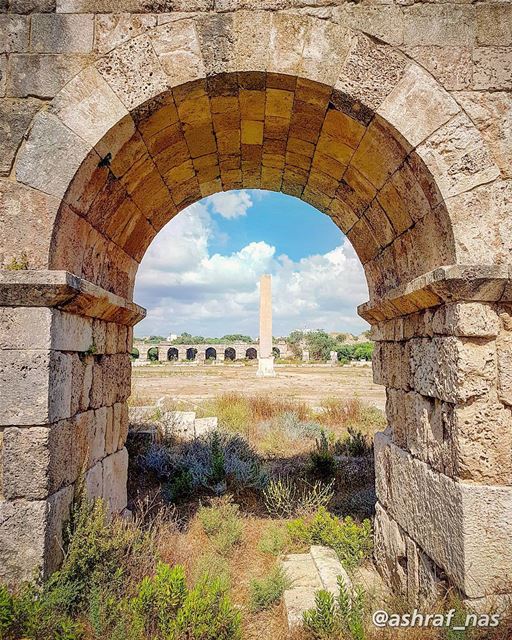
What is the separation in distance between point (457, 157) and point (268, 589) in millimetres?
3506

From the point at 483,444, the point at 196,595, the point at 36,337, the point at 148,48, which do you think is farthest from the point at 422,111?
the point at 196,595

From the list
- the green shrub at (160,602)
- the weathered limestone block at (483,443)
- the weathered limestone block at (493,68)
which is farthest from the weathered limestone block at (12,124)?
the weathered limestone block at (483,443)

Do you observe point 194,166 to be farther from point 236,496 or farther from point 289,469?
point 289,469

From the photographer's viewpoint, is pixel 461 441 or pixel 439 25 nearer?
pixel 461 441

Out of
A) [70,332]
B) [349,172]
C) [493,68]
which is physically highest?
[493,68]

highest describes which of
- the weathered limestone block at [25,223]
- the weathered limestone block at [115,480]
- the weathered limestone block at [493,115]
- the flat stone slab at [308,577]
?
the weathered limestone block at [493,115]

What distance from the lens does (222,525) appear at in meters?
4.64

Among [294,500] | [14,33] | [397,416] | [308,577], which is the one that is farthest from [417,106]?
[294,500]

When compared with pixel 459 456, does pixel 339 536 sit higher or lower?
lower

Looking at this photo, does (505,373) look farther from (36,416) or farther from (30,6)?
(30,6)

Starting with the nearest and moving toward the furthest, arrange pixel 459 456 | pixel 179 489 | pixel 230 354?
pixel 459 456 → pixel 179 489 → pixel 230 354

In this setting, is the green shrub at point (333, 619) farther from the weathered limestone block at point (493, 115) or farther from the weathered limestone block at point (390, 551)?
the weathered limestone block at point (493, 115)

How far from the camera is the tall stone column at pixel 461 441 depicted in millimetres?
2705

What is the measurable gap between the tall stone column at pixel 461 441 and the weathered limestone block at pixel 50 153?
257 cm
